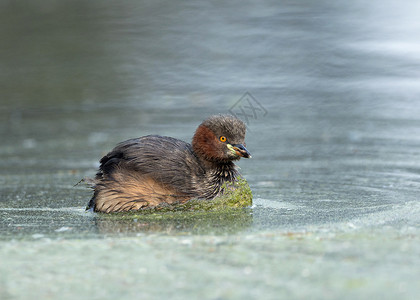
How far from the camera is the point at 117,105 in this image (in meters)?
12.1

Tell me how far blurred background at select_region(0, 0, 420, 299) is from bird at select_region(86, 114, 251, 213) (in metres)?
0.40

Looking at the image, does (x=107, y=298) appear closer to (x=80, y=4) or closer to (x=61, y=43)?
(x=61, y=43)

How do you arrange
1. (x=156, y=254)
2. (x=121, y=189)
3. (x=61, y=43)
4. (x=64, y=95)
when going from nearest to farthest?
(x=156, y=254) → (x=121, y=189) → (x=64, y=95) → (x=61, y=43)

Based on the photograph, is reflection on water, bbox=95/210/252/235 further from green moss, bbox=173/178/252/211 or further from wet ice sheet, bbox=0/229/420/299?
wet ice sheet, bbox=0/229/420/299

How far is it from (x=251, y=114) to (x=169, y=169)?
4352mm

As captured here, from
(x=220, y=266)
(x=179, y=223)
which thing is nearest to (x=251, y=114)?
(x=179, y=223)

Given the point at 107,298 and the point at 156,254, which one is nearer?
the point at 107,298

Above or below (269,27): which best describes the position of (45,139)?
below

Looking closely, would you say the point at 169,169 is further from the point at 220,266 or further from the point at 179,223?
the point at 220,266

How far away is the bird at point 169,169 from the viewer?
6.39 metres

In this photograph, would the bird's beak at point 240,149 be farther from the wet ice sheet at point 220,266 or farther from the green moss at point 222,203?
the wet ice sheet at point 220,266

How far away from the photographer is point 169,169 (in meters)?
6.45

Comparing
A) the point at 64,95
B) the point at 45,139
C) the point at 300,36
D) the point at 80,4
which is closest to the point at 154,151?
the point at 45,139

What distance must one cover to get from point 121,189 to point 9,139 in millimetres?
4847
